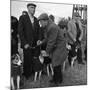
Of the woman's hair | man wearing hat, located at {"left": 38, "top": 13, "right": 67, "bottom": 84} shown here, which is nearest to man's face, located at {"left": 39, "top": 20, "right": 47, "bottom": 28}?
man wearing hat, located at {"left": 38, "top": 13, "right": 67, "bottom": 84}

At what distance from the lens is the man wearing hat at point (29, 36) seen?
109 inches

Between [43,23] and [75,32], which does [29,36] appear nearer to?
[43,23]

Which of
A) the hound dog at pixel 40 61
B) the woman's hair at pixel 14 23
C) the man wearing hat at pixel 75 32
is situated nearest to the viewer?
the woman's hair at pixel 14 23

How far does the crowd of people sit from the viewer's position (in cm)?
274

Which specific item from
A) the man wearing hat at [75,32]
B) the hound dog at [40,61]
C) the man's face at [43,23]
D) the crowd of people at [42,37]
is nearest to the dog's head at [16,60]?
the crowd of people at [42,37]

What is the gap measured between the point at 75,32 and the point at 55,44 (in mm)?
358

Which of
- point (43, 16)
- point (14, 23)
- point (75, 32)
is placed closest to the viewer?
point (14, 23)

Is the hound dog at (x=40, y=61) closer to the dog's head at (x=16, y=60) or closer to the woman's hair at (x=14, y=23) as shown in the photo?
the dog's head at (x=16, y=60)

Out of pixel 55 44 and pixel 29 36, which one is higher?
pixel 29 36

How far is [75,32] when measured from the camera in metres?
2.99

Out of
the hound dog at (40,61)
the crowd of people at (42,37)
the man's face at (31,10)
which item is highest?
the man's face at (31,10)

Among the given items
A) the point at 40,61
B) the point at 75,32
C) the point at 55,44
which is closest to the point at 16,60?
the point at 40,61

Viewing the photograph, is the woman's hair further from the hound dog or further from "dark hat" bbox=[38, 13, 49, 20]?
the hound dog

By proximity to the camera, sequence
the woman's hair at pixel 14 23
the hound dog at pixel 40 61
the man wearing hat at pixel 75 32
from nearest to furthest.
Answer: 1. the woman's hair at pixel 14 23
2. the hound dog at pixel 40 61
3. the man wearing hat at pixel 75 32
